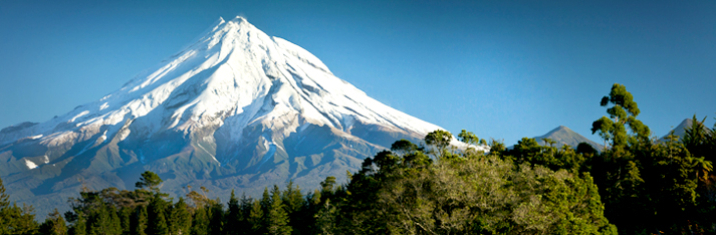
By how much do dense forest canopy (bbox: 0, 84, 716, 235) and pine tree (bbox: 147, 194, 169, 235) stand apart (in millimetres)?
190

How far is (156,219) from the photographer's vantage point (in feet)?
263

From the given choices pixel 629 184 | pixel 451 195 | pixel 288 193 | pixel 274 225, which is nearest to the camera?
pixel 451 195

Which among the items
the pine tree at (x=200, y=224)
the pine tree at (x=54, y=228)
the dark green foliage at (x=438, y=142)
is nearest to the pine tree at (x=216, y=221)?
the pine tree at (x=200, y=224)

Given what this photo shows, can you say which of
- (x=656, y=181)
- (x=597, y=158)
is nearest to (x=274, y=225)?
(x=597, y=158)

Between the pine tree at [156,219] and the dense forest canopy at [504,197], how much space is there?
0.62ft

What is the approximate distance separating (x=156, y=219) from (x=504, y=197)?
2566 inches

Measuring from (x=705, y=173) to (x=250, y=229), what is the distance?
6047 centimetres

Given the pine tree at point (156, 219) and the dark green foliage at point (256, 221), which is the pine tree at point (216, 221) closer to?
the dark green foliage at point (256, 221)

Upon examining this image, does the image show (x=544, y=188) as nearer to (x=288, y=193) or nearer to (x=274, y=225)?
(x=274, y=225)

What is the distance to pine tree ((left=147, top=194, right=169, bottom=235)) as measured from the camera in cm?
7838

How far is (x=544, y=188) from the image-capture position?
106ft

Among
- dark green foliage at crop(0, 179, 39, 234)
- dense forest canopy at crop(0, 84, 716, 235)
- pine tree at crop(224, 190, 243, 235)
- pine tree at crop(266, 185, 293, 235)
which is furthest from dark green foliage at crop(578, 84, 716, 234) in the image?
dark green foliage at crop(0, 179, 39, 234)

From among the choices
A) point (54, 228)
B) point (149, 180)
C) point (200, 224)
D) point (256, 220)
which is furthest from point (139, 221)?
point (149, 180)

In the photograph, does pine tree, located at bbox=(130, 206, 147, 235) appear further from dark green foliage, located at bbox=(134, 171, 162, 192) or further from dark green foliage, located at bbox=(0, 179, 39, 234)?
dark green foliage, located at bbox=(0, 179, 39, 234)
